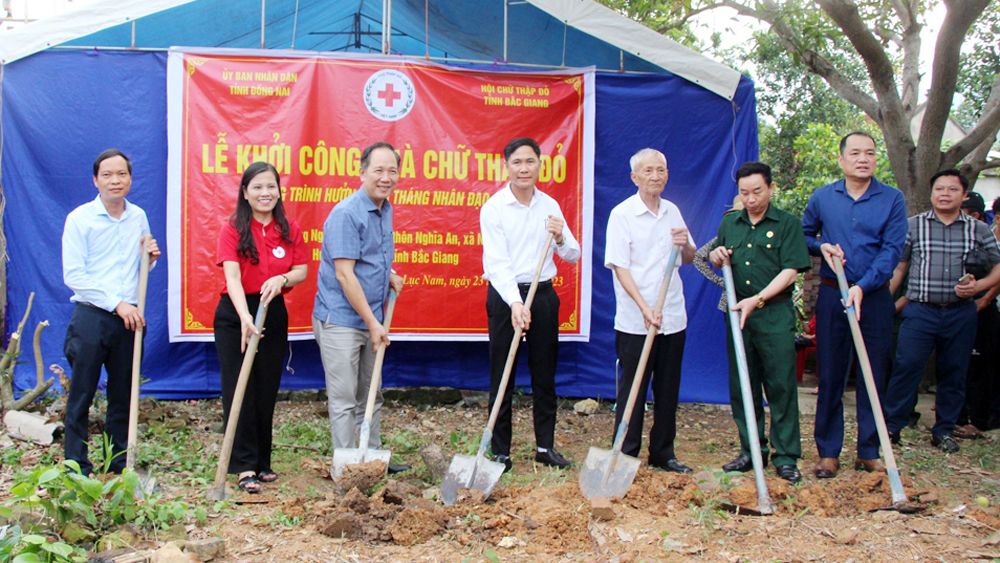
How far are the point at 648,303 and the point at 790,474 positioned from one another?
1050 mm

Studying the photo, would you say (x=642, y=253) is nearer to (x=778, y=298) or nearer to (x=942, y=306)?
(x=778, y=298)

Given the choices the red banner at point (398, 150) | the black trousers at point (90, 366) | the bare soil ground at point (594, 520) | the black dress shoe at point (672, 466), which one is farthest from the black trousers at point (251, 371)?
the black dress shoe at point (672, 466)

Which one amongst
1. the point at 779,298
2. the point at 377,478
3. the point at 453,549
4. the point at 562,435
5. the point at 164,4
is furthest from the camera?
the point at 562,435

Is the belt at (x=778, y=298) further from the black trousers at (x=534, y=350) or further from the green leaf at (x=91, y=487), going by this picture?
the green leaf at (x=91, y=487)

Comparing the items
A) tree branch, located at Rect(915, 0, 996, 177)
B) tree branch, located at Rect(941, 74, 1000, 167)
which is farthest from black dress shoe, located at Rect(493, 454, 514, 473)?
tree branch, located at Rect(941, 74, 1000, 167)

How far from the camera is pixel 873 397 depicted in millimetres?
3191

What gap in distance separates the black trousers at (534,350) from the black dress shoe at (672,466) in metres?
0.59

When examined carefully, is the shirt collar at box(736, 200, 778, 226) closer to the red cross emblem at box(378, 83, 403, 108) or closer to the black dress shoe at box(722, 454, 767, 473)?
the black dress shoe at box(722, 454, 767, 473)

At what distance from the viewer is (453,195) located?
15.9 feet

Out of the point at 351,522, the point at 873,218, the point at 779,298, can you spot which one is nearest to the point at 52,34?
the point at 351,522

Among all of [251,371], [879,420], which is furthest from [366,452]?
[879,420]

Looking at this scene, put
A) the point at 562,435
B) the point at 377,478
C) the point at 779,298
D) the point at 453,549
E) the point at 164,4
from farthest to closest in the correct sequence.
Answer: the point at 562,435
the point at 164,4
the point at 779,298
the point at 377,478
the point at 453,549

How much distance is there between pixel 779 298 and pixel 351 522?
225 centimetres

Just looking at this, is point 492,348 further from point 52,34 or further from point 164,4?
point 52,34
